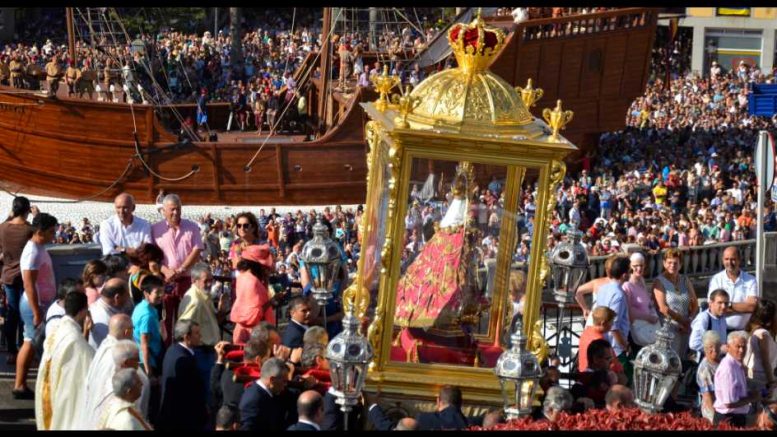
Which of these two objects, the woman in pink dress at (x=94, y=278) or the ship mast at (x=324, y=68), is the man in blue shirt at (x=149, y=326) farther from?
the ship mast at (x=324, y=68)

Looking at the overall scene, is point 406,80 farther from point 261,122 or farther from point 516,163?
point 516,163

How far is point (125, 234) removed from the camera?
14898mm

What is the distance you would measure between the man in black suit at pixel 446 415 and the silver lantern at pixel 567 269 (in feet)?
8.20

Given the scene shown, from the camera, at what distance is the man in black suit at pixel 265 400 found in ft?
38.0

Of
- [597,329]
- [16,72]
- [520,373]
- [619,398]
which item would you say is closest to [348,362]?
[520,373]

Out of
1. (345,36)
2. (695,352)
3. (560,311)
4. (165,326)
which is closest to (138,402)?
(165,326)

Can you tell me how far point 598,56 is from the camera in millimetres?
42406

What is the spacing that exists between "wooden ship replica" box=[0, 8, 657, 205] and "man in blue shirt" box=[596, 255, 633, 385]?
22.0m

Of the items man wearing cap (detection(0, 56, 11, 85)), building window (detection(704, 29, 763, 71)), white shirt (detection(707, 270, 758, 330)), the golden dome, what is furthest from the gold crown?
building window (detection(704, 29, 763, 71))

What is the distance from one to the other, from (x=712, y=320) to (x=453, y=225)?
8.73 feet

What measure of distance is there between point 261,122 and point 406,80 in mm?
3384

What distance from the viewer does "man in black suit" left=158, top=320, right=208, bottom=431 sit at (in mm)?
12180

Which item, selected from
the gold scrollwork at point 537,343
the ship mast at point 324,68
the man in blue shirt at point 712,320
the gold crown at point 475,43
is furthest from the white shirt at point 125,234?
the ship mast at point 324,68

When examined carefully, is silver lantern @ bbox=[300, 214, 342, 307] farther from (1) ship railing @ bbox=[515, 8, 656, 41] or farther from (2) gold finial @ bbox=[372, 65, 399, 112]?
(1) ship railing @ bbox=[515, 8, 656, 41]
